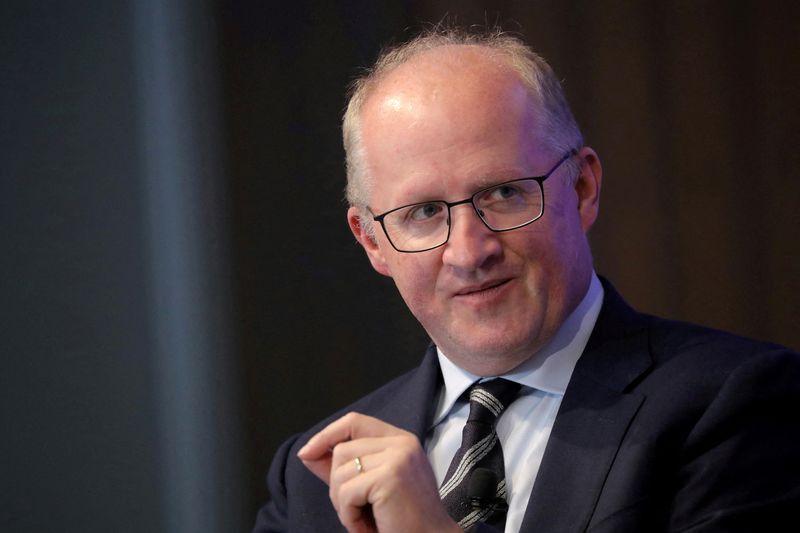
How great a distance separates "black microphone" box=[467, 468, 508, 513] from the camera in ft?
5.43

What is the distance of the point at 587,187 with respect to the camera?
1875mm

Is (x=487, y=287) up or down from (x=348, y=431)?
up

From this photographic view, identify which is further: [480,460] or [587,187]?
[587,187]

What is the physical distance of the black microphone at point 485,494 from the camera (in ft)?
5.43

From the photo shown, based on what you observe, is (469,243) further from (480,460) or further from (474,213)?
(480,460)

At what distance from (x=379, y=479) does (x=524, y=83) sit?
2.71 feet

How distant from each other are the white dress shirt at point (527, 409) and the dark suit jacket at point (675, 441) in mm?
64

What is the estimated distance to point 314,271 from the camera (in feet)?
8.96

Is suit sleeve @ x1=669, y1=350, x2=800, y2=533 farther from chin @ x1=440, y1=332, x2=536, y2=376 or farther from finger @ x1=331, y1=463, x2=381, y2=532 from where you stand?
finger @ x1=331, y1=463, x2=381, y2=532

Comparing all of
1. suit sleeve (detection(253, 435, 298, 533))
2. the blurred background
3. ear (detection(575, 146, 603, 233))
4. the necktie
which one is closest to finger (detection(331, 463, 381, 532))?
the necktie

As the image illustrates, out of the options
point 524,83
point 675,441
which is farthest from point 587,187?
point 675,441

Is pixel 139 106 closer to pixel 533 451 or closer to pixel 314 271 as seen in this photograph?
pixel 314 271

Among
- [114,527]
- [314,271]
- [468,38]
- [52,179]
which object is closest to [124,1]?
[52,179]

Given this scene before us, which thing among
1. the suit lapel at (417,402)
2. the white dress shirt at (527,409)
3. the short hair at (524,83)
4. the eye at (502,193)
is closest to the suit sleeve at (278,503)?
the suit lapel at (417,402)
